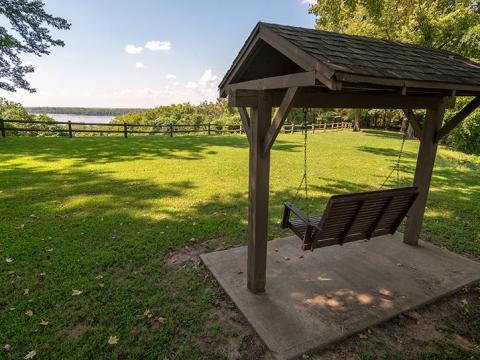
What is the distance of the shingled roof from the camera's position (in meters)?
2.23

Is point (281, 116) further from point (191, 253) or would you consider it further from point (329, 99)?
point (191, 253)

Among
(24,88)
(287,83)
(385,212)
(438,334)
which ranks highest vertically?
(24,88)

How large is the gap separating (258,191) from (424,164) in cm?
280

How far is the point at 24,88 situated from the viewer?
14.9 meters

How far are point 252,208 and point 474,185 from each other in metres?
8.54

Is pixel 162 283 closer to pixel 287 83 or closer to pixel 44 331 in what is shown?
pixel 44 331

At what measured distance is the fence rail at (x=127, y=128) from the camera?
15.5 meters

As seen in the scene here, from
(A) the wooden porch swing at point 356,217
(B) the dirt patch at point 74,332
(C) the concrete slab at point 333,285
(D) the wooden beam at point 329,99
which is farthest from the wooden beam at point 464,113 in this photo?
(B) the dirt patch at point 74,332

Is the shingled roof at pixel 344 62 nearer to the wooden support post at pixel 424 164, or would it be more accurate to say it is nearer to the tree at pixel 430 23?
the wooden support post at pixel 424 164

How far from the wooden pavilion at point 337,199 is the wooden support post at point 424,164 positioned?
0.6 inches

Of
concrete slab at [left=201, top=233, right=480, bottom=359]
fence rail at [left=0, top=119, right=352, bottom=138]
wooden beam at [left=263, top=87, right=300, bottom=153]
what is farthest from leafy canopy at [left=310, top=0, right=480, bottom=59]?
wooden beam at [left=263, top=87, right=300, bottom=153]

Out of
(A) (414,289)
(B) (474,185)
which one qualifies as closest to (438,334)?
(A) (414,289)

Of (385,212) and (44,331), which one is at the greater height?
(385,212)

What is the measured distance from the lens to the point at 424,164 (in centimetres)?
436
